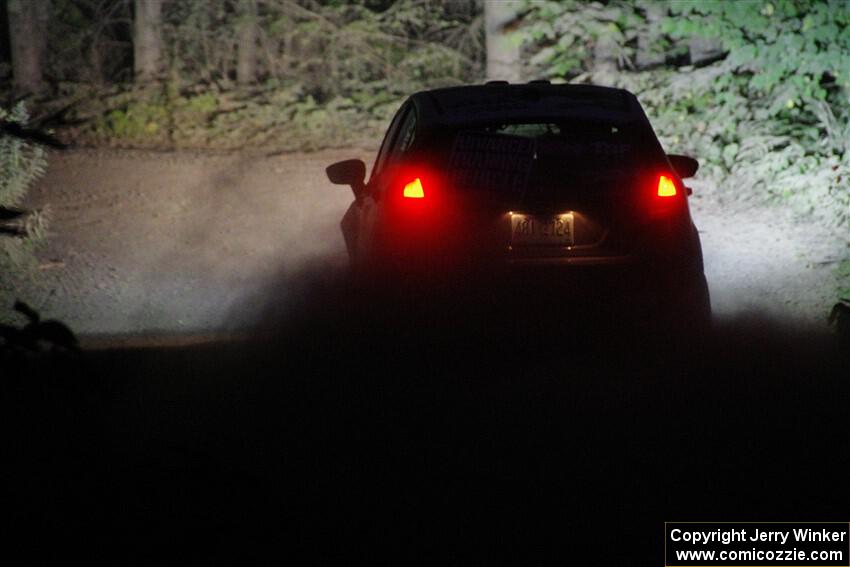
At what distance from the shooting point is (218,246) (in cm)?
1154

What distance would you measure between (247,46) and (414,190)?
1348 centimetres

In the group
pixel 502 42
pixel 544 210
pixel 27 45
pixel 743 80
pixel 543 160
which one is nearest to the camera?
pixel 544 210

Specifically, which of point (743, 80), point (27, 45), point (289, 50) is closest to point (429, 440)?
point (743, 80)

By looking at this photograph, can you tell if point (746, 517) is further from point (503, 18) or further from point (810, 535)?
point (503, 18)

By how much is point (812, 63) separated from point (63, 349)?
9.79m

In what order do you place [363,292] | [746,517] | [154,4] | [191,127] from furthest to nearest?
[154,4], [191,127], [363,292], [746,517]

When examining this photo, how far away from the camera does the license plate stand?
6.73 metres

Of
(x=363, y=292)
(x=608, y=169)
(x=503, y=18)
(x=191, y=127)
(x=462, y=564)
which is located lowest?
(x=462, y=564)

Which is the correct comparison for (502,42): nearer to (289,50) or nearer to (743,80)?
(743,80)

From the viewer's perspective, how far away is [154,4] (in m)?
19.5

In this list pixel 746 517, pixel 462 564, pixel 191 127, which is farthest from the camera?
pixel 191 127

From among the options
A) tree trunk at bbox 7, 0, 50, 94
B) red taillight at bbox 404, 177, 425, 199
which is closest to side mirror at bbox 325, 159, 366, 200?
red taillight at bbox 404, 177, 425, 199

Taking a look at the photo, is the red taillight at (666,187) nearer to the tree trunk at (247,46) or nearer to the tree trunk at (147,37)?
the tree trunk at (247,46)

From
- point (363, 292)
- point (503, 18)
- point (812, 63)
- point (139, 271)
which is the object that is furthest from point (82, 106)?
point (363, 292)
